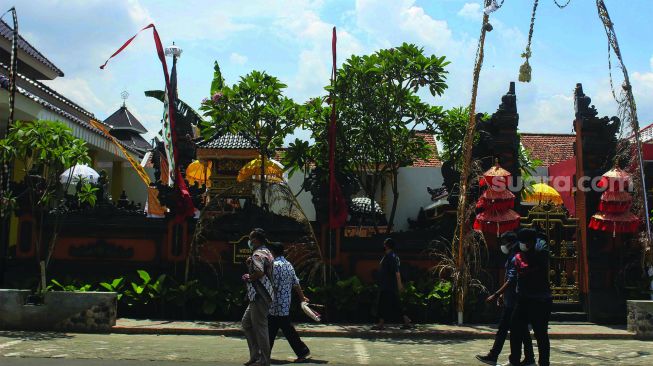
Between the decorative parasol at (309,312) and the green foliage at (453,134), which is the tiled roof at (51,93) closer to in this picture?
the green foliage at (453,134)

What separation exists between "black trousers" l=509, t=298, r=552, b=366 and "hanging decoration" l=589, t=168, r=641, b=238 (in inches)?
229

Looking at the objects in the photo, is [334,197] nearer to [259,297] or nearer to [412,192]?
[259,297]

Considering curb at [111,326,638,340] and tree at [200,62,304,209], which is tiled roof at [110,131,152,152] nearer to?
tree at [200,62,304,209]

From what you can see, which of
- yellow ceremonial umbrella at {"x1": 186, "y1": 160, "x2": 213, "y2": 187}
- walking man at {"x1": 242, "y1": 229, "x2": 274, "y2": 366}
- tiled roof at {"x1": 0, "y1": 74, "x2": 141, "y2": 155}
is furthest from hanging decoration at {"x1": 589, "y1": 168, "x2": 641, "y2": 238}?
yellow ceremonial umbrella at {"x1": 186, "y1": 160, "x2": 213, "y2": 187}

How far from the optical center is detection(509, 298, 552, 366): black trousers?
26.6 feet

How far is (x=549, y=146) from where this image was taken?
103 feet

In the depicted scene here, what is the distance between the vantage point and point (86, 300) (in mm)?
11641

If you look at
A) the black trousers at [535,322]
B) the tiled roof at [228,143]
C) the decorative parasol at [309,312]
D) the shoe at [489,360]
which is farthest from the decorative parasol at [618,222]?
the tiled roof at [228,143]

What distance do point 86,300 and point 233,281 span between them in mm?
3184

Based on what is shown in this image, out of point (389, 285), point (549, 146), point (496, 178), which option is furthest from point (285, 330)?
point (549, 146)

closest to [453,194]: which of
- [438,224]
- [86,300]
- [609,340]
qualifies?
[438,224]

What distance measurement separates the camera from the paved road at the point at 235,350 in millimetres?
9062

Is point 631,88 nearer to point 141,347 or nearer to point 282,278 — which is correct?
point 282,278

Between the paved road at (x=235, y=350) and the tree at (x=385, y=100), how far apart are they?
17.6 ft
